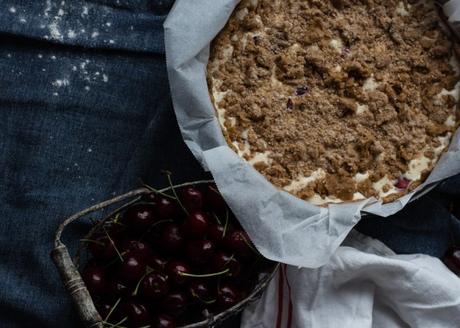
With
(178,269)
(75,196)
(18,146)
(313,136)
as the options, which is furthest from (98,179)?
(313,136)

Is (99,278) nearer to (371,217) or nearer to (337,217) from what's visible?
(337,217)

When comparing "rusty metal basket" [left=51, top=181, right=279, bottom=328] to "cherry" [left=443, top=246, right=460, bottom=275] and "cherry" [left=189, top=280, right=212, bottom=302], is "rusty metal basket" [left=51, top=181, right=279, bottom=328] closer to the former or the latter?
"cherry" [left=189, top=280, right=212, bottom=302]

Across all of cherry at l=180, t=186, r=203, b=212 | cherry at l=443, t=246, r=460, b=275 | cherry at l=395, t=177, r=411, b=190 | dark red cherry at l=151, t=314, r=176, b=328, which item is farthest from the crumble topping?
dark red cherry at l=151, t=314, r=176, b=328

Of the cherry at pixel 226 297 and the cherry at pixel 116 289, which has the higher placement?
the cherry at pixel 116 289

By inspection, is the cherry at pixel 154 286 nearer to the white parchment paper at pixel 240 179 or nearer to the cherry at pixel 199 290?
the cherry at pixel 199 290

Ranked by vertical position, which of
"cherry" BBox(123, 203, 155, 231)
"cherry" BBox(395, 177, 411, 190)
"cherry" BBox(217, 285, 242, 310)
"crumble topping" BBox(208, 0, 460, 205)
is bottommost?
"cherry" BBox(217, 285, 242, 310)

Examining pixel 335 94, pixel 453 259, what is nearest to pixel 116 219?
pixel 335 94

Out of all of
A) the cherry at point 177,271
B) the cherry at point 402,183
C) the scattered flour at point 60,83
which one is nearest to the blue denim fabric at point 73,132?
the scattered flour at point 60,83

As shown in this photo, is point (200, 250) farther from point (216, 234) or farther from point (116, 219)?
point (116, 219)

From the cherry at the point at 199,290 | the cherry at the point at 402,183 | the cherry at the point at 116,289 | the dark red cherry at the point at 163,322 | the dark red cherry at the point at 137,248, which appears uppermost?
the cherry at the point at 402,183
